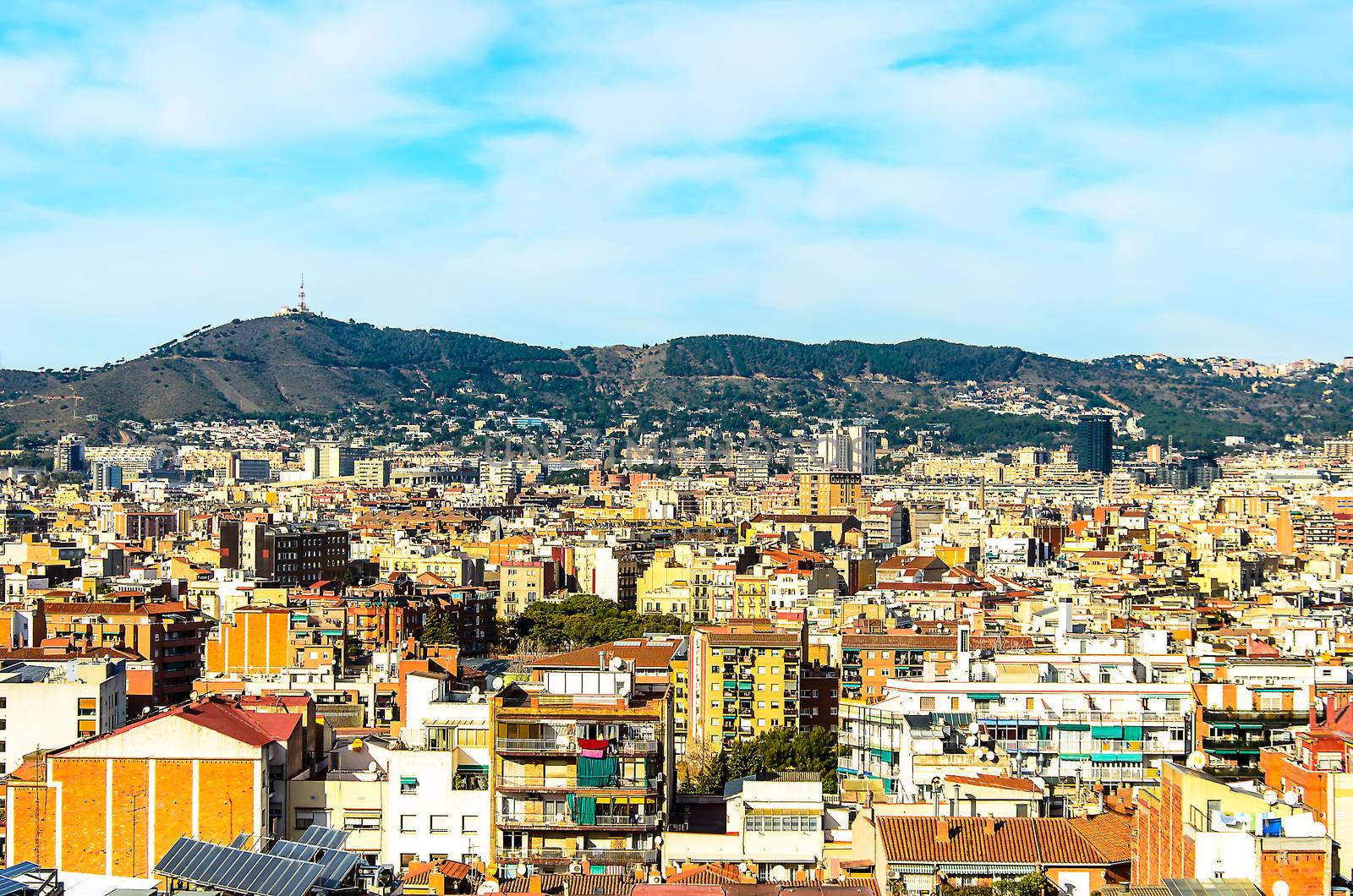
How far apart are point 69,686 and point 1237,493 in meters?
130

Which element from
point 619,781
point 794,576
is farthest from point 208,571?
point 619,781

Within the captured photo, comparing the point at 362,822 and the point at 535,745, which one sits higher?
the point at 535,745

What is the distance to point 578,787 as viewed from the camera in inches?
1011

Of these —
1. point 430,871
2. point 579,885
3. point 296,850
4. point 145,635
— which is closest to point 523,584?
point 145,635

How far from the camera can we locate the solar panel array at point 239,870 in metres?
19.6

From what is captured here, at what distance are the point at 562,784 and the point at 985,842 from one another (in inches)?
236

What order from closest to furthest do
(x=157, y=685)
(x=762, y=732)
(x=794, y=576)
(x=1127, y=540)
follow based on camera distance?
(x=762, y=732)
(x=157, y=685)
(x=794, y=576)
(x=1127, y=540)

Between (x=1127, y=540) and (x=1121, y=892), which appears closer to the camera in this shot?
(x=1121, y=892)

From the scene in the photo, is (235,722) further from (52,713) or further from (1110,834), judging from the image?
(1110,834)

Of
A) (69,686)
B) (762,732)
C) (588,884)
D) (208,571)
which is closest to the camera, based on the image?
(588,884)

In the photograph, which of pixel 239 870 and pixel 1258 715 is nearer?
pixel 239 870

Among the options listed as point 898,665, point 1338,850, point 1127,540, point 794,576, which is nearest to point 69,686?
point 898,665

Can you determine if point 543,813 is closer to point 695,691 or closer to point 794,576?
point 695,691

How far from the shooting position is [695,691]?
4466 centimetres
